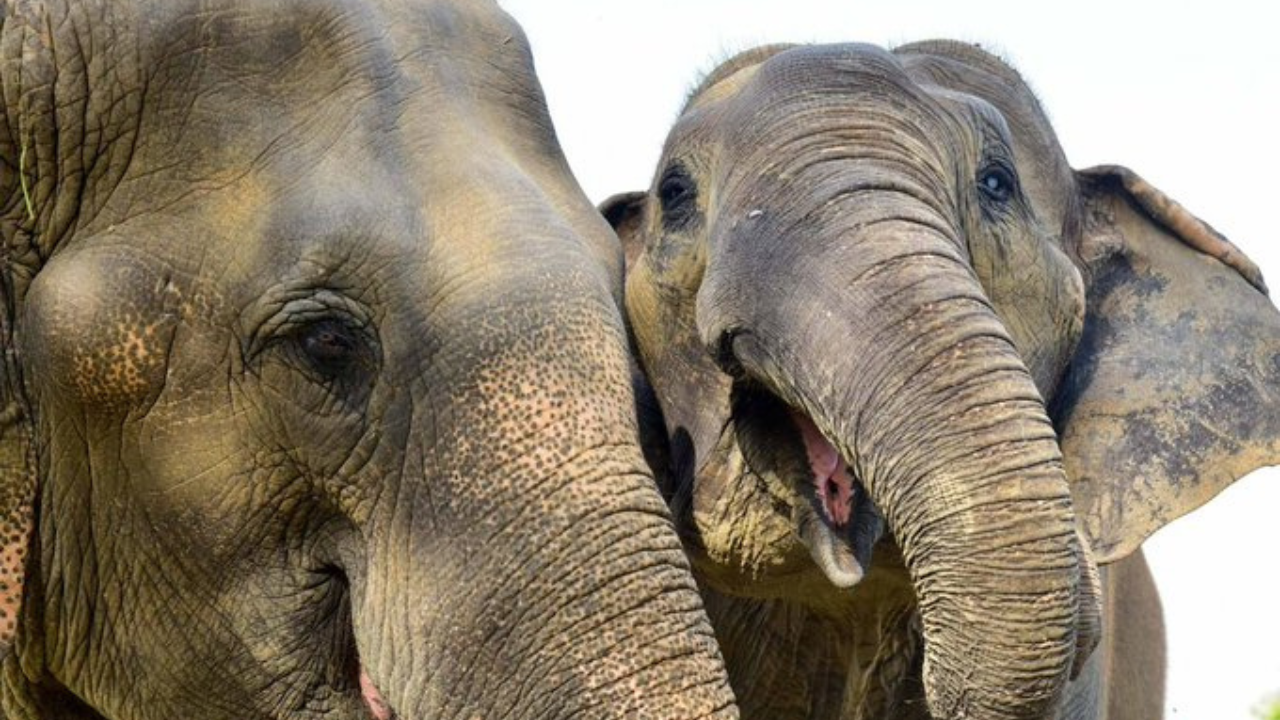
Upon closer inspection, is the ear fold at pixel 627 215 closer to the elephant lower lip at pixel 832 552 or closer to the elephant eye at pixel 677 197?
the elephant eye at pixel 677 197

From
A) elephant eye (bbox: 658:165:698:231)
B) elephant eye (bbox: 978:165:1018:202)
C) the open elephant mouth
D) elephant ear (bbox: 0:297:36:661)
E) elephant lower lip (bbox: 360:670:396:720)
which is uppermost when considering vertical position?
elephant eye (bbox: 978:165:1018:202)

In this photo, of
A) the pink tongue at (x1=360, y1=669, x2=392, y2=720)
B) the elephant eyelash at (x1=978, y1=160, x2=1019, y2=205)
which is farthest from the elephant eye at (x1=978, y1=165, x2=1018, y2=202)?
the pink tongue at (x1=360, y1=669, x2=392, y2=720)

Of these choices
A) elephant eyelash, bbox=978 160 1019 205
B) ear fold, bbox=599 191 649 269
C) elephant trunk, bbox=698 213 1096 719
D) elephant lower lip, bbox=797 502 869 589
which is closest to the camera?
elephant trunk, bbox=698 213 1096 719

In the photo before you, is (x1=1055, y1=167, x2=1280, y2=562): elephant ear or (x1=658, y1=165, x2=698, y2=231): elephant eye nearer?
(x1=658, y1=165, x2=698, y2=231): elephant eye

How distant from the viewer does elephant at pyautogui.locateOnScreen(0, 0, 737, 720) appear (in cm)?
495

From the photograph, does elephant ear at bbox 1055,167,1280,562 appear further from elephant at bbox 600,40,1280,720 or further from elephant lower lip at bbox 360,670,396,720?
elephant lower lip at bbox 360,670,396,720

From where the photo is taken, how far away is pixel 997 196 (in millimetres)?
6020

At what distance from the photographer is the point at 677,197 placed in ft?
19.8

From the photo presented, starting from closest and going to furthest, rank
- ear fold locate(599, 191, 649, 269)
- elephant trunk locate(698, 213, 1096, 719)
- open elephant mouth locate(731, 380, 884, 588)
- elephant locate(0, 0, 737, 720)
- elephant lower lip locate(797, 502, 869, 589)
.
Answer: elephant locate(0, 0, 737, 720)
elephant trunk locate(698, 213, 1096, 719)
elephant lower lip locate(797, 502, 869, 589)
open elephant mouth locate(731, 380, 884, 588)
ear fold locate(599, 191, 649, 269)

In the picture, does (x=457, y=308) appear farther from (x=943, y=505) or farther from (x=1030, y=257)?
(x=1030, y=257)

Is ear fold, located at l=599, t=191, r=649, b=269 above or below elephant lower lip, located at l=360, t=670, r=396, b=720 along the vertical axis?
above

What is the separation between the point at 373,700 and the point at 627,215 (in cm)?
180

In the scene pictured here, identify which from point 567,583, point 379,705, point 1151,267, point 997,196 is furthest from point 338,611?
point 1151,267

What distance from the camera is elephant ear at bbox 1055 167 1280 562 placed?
20.9ft
